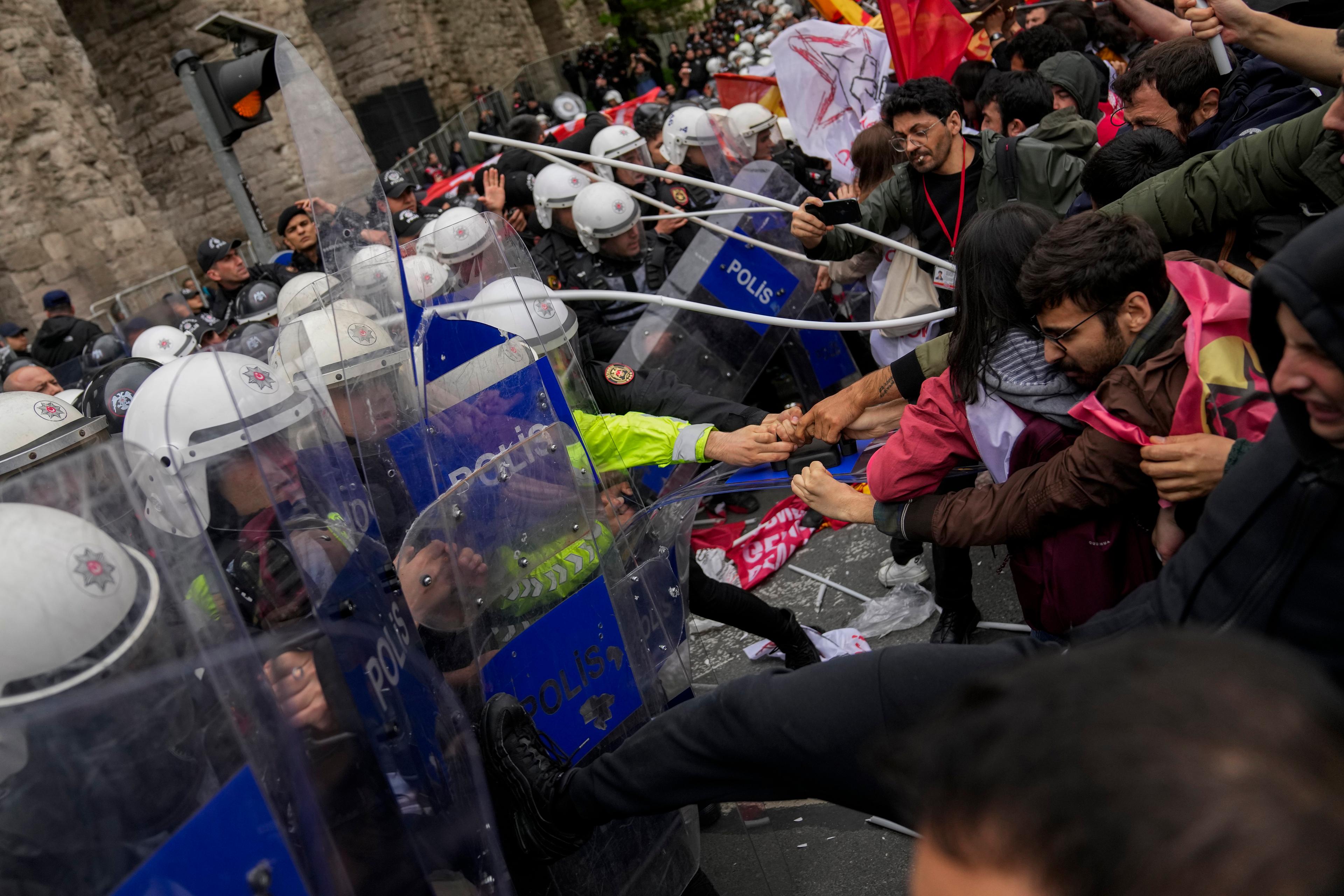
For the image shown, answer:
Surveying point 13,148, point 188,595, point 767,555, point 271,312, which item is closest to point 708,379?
point 767,555

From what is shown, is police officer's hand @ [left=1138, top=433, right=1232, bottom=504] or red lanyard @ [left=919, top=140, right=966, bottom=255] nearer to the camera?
police officer's hand @ [left=1138, top=433, right=1232, bottom=504]

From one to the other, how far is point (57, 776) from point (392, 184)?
831 cm

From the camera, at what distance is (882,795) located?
65.1 inches

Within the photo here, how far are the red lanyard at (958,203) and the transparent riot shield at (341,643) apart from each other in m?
2.82

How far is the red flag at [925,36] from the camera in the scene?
223 inches

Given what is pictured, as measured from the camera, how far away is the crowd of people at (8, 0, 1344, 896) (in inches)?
26.0

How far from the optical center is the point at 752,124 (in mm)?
7211

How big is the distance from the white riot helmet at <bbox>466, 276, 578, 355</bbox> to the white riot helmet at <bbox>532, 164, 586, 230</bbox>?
2722 millimetres

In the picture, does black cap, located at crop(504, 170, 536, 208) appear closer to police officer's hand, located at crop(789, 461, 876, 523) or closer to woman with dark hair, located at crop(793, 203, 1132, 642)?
police officer's hand, located at crop(789, 461, 876, 523)

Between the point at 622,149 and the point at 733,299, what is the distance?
2.81 meters

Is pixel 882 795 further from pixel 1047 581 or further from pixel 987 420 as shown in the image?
pixel 987 420

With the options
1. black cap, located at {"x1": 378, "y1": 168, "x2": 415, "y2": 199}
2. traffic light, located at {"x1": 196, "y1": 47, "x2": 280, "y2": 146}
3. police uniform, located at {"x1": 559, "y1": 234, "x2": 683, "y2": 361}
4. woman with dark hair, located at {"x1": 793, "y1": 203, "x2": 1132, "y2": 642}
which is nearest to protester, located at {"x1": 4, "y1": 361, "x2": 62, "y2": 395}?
traffic light, located at {"x1": 196, "y1": 47, "x2": 280, "y2": 146}

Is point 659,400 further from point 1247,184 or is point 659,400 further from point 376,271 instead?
point 1247,184

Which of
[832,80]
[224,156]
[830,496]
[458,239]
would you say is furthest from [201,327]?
[830,496]
